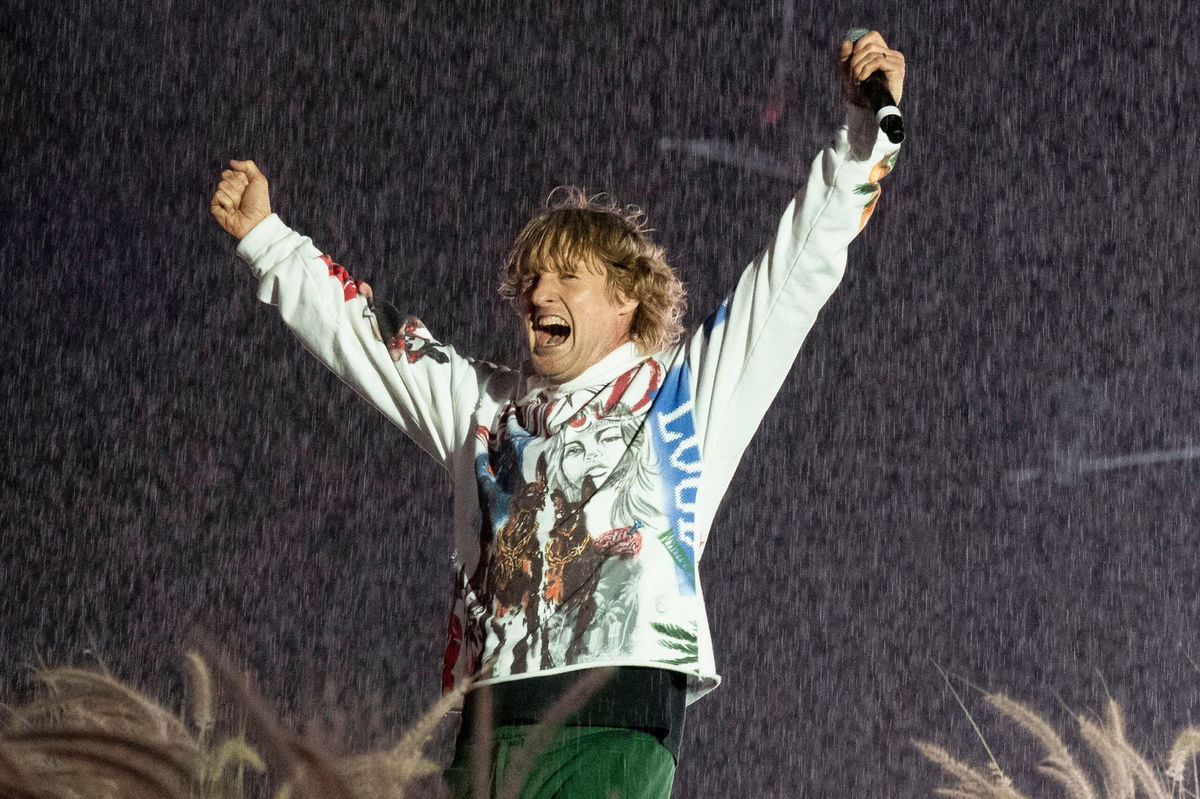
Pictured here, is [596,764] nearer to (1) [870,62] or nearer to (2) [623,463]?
(2) [623,463]

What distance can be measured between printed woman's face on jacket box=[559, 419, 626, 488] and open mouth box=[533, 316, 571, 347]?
97 mm

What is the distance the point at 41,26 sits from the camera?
3.30 metres

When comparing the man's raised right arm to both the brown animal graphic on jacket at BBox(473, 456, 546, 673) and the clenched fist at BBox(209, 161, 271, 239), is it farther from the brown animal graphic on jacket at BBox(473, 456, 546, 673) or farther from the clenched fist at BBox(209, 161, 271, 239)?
the brown animal graphic on jacket at BBox(473, 456, 546, 673)

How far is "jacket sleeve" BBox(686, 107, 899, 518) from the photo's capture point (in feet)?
3.87

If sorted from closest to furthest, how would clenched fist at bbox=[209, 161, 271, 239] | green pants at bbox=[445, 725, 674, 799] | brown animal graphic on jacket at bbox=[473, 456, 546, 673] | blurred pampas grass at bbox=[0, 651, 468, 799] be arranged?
blurred pampas grass at bbox=[0, 651, 468, 799]
green pants at bbox=[445, 725, 674, 799]
brown animal graphic on jacket at bbox=[473, 456, 546, 673]
clenched fist at bbox=[209, 161, 271, 239]

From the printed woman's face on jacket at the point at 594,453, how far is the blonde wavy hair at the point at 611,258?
0.14 m

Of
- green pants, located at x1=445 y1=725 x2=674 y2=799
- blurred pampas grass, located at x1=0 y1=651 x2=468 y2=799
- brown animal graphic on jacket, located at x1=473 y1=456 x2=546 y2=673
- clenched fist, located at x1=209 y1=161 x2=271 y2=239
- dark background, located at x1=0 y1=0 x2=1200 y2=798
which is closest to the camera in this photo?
blurred pampas grass, located at x1=0 y1=651 x2=468 y2=799

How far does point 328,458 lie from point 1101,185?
1872 millimetres

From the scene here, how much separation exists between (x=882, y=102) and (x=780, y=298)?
183mm

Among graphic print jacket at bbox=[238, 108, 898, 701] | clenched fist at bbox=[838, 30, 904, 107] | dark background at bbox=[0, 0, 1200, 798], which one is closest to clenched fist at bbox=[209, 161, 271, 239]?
graphic print jacket at bbox=[238, 108, 898, 701]

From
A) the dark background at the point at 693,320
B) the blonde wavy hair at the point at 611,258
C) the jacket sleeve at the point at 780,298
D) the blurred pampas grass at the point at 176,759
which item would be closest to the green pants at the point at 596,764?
the jacket sleeve at the point at 780,298

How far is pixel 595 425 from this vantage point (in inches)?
47.3

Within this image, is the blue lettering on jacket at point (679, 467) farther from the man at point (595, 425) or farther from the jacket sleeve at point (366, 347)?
the jacket sleeve at point (366, 347)

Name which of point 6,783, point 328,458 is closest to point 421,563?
point 328,458
